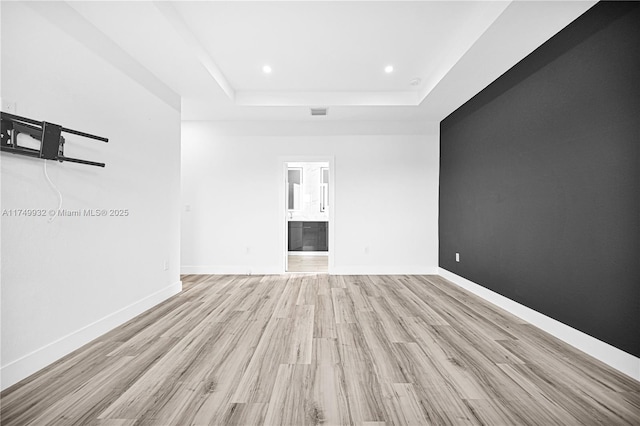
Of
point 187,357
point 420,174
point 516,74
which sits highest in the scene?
point 516,74

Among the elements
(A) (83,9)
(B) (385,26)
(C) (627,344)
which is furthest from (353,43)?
(C) (627,344)

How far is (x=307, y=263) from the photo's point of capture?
22.5 feet

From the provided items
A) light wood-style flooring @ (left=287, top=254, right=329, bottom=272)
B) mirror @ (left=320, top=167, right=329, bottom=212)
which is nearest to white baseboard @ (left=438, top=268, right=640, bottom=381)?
light wood-style flooring @ (left=287, top=254, right=329, bottom=272)

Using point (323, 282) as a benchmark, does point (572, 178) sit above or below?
above

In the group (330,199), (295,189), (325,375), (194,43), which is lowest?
(325,375)

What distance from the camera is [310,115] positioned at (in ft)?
16.2

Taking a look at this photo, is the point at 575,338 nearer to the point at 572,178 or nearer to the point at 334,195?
the point at 572,178

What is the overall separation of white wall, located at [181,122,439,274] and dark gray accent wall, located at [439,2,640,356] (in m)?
1.58

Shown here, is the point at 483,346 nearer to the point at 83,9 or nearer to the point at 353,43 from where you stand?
the point at 353,43

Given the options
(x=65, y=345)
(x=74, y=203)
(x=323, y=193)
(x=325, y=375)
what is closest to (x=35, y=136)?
(x=74, y=203)

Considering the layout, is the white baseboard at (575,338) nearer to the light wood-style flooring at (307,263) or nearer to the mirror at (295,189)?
the light wood-style flooring at (307,263)

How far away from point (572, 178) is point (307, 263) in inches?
202

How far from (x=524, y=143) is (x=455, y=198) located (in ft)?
5.85

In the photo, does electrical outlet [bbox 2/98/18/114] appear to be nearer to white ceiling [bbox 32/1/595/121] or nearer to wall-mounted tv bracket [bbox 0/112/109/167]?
wall-mounted tv bracket [bbox 0/112/109/167]
